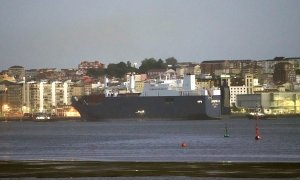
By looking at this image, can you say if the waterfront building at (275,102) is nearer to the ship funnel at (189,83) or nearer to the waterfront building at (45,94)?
the ship funnel at (189,83)

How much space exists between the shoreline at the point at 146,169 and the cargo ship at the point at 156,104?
→ 73.3 meters

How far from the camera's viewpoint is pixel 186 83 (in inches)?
4358

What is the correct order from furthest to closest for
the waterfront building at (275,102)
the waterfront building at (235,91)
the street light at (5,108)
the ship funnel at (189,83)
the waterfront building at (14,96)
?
the waterfront building at (14,96)
the street light at (5,108)
the waterfront building at (235,91)
the waterfront building at (275,102)
the ship funnel at (189,83)

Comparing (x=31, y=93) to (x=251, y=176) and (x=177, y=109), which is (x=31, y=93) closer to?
(x=177, y=109)

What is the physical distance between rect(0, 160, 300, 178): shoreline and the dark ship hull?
2876 inches

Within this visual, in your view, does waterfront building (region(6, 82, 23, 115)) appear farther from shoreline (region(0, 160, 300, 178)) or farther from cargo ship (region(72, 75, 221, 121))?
shoreline (region(0, 160, 300, 178))

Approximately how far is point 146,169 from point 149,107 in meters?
77.6

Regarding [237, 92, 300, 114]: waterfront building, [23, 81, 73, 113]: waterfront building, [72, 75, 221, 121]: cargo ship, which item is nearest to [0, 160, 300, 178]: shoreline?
[72, 75, 221, 121]: cargo ship

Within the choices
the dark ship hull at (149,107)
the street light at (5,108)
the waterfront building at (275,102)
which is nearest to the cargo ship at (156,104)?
the dark ship hull at (149,107)

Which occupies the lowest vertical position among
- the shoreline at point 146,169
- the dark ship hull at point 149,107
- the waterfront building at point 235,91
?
the shoreline at point 146,169

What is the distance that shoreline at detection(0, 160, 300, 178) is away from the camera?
2523 centimetres

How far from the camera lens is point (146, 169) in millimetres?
27281

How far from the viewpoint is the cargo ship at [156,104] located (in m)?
104

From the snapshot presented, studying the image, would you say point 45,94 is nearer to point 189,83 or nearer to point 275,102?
point 275,102
